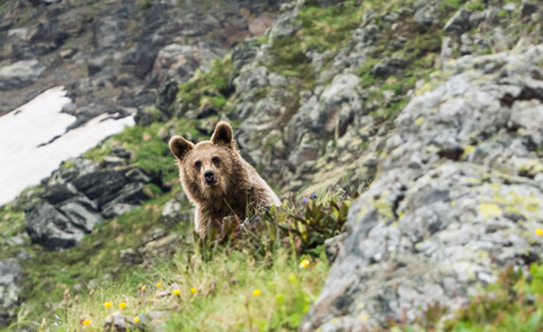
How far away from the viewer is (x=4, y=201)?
35.0 m

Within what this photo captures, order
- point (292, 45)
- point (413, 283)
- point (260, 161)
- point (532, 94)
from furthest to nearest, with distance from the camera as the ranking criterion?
point (292, 45) < point (260, 161) < point (532, 94) < point (413, 283)

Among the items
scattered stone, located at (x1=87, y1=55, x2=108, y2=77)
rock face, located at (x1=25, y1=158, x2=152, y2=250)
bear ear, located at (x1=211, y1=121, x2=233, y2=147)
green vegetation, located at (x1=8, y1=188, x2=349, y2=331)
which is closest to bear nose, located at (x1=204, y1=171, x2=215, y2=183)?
bear ear, located at (x1=211, y1=121, x2=233, y2=147)

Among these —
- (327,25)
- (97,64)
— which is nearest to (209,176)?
(327,25)

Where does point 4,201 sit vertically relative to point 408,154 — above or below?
below

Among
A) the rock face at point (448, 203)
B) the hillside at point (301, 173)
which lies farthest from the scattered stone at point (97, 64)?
the rock face at point (448, 203)

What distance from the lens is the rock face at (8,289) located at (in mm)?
20883

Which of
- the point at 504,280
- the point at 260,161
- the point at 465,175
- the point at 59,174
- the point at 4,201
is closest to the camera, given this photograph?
the point at 504,280

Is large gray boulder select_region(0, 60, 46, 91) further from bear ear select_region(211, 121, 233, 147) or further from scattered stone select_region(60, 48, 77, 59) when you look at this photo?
bear ear select_region(211, 121, 233, 147)

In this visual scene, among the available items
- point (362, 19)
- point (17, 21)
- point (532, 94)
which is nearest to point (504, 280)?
point (532, 94)

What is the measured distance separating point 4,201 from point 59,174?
1001 cm

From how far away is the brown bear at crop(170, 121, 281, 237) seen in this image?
6859mm

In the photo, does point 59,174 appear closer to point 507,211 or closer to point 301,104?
point 301,104

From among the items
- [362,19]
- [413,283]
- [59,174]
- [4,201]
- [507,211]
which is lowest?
[4,201]

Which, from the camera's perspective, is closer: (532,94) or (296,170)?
(532,94)
